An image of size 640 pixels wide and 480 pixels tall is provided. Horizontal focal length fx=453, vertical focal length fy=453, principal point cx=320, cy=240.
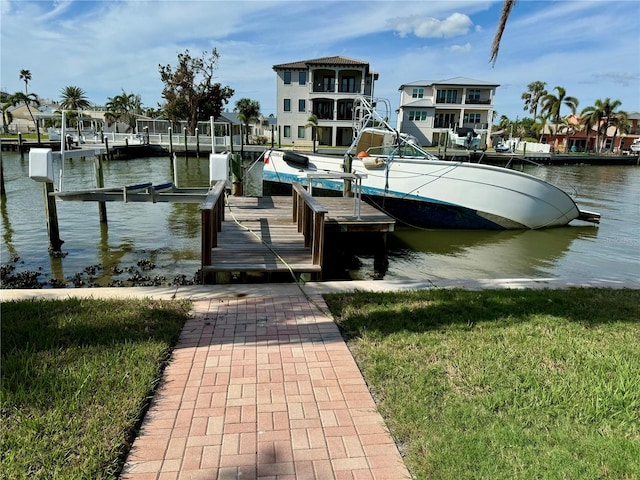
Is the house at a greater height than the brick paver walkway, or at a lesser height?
greater

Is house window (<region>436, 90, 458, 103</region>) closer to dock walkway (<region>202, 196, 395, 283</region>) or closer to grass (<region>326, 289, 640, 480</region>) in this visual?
dock walkway (<region>202, 196, 395, 283</region>)

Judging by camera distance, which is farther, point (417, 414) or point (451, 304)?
point (451, 304)

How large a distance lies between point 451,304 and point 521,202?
28.2 feet

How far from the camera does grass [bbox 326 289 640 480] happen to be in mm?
2479

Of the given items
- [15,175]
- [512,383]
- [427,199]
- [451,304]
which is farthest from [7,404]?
[15,175]

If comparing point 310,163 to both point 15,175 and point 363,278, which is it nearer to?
point 363,278

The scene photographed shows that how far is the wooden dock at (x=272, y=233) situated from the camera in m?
6.07

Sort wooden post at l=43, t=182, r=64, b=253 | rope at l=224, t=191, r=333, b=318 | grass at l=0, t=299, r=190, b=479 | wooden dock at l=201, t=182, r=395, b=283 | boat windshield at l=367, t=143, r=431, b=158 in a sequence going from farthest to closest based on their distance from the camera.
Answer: boat windshield at l=367, t=143, r=431, b=158 → wooden post at l=43, t=182, r=64, b=253 → wooden dock at l=201, t=182, r=395, b=283 → rope at l=224, t=191, r=333, b=318 → grass at l=0, t=299, r=190, b=479

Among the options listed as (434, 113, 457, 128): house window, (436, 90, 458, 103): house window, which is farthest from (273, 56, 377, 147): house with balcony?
(434, 113, 457, 128): house window

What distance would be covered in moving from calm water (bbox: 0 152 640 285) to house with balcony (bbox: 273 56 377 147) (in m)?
31.6

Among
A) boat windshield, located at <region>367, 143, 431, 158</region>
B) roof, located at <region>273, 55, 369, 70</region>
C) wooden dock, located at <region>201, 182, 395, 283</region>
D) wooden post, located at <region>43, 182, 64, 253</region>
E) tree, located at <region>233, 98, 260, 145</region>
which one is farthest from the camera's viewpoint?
tree, located at <region>233, 98, 260, 145</region>

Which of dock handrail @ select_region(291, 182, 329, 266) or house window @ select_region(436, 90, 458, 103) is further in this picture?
house window @ select_region(436, 90, 458, 103)

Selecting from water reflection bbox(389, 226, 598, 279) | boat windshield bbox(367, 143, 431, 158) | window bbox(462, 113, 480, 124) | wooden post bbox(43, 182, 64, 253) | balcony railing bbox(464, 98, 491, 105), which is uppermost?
balcony railing bbox(464, 98, 491, 105)

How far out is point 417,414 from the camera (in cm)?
286
